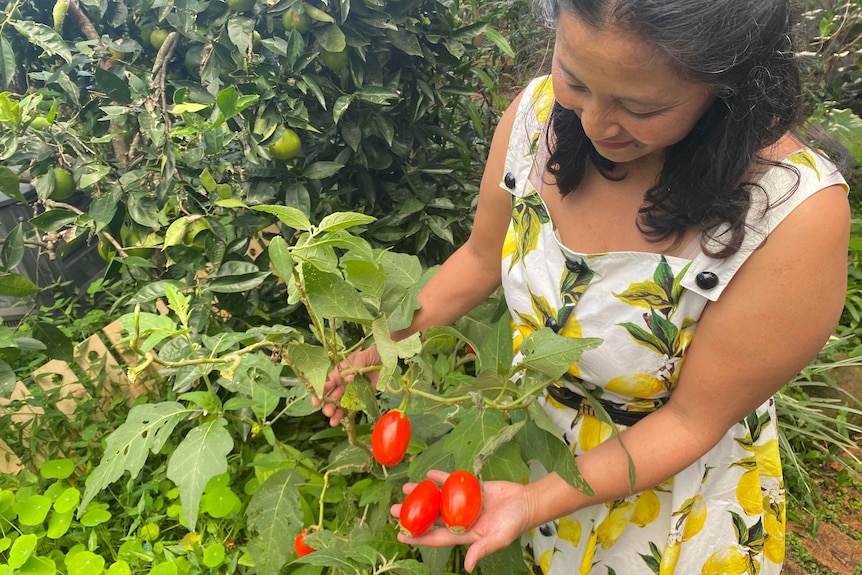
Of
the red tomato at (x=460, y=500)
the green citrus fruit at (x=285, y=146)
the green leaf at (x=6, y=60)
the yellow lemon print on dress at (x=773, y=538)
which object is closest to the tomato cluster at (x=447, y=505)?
the red tomato at (x=460, y=500)

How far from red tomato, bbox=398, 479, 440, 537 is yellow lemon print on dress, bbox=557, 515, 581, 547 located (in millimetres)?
413

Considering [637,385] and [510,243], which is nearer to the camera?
[637,385]

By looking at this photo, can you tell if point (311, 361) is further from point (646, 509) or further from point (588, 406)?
point (646, 509)

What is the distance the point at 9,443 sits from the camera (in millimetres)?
1853

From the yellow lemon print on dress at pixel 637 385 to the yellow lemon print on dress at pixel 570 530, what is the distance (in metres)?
0.34

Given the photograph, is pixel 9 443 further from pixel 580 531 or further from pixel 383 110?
pixel 580 531

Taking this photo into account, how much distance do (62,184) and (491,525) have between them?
4.24ft

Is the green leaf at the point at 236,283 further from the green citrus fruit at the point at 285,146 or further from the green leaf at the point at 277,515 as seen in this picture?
the green leaf at the point at 277,515

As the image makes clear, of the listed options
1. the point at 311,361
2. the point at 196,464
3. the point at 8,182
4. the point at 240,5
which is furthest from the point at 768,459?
the point at 8,182

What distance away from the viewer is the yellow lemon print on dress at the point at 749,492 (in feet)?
3.36

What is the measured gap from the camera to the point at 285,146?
1.39m

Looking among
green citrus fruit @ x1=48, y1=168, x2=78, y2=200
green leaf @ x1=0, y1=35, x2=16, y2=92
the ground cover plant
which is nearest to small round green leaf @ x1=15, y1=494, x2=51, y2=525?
the ground cover plant

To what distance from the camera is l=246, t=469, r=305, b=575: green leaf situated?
1.06 metres

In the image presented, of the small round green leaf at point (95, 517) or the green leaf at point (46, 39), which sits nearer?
the green leaf at point (46, 39)
